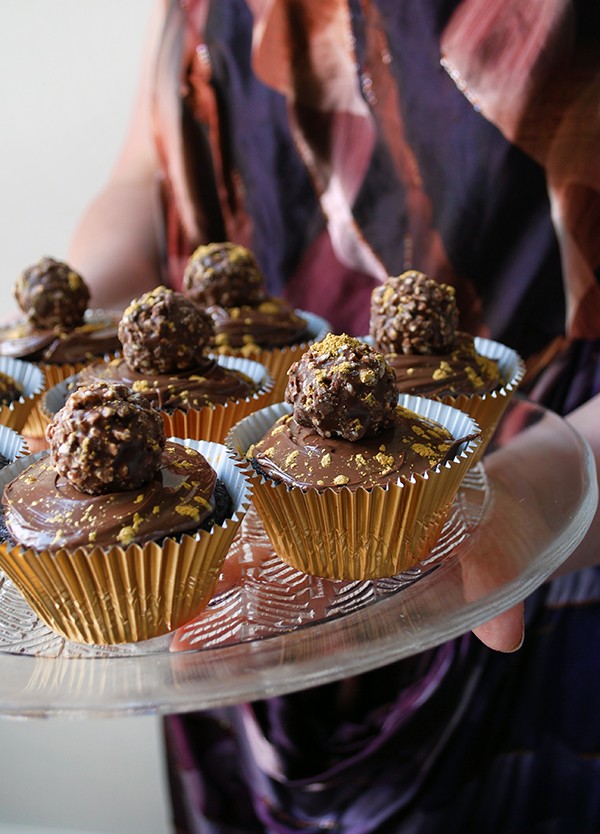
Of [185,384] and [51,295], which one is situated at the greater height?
[51,295]

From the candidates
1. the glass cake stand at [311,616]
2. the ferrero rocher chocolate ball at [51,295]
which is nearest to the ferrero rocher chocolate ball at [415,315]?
the glass cake stand at [311,616]

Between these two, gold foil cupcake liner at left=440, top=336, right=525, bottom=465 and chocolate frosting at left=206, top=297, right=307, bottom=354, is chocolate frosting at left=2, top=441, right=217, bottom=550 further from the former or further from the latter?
chocolate frosting at left=206, top=297, right=307, bottom=354

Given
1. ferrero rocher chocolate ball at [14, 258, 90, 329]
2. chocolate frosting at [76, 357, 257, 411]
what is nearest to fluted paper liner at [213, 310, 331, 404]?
chocolate frosting at [76, 357, 257, 411]

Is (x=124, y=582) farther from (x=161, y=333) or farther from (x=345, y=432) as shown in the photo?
(x=161, y=333)

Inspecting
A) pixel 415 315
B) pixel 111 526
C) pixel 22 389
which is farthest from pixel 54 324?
pixel 111 526

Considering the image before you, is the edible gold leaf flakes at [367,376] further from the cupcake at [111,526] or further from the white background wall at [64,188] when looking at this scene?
the white background wall at [64,188]

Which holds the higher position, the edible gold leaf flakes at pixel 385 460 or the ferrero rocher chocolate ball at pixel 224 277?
the ferrero rocher chocolate ball at pixel 224 277

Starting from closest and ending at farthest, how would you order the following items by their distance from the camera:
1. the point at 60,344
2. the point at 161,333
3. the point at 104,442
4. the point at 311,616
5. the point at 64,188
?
1. the point at 104,442
2. the point at 311,616
3. the point at 161,333
4. the point at 60,344
5. the point at 64,188
